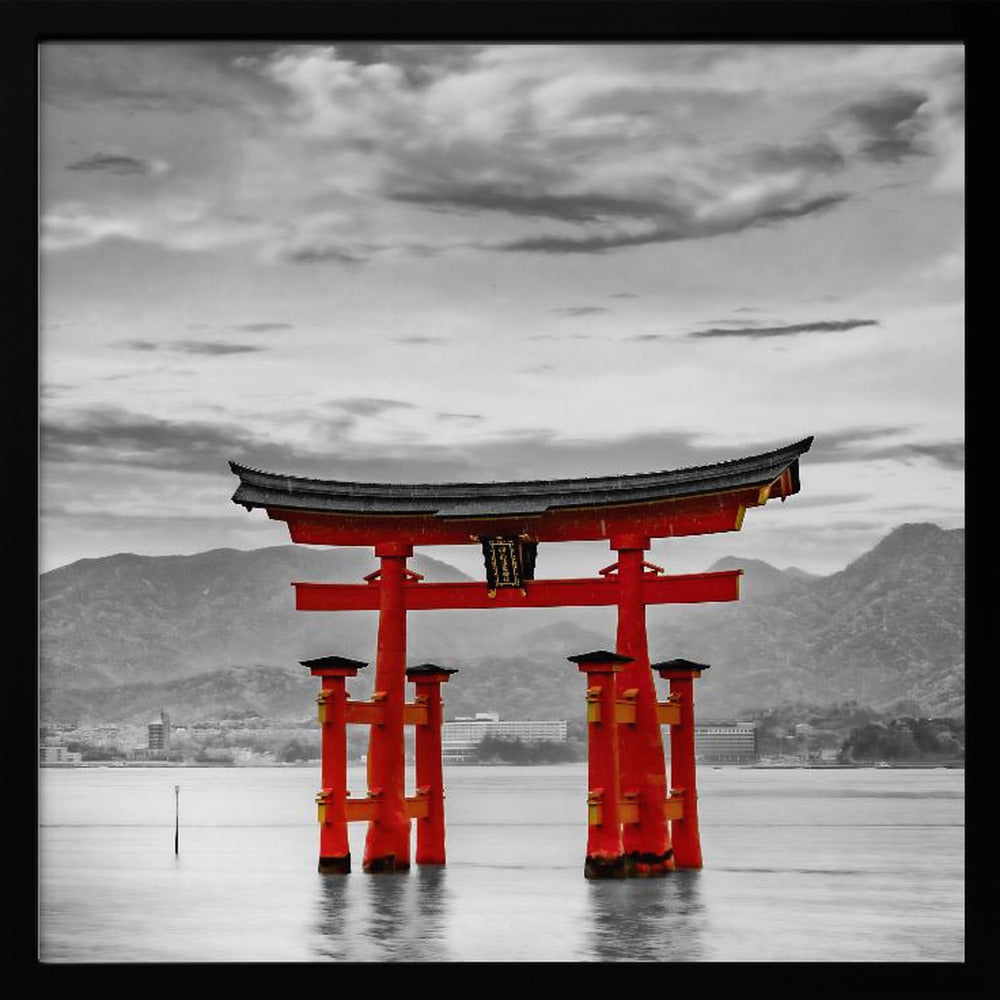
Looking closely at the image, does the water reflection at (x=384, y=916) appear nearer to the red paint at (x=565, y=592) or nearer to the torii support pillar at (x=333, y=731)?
the torii support pillar at (x=333, y=731)

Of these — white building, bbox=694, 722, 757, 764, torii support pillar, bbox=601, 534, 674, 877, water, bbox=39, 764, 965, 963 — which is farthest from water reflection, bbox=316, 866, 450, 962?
white building, bbox=694, 722, 757, 764

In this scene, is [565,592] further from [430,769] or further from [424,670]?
[430,769]

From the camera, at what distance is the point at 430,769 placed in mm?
15039

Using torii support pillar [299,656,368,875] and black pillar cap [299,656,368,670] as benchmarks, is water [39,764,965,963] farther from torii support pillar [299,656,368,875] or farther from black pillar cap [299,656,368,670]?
black pillar cap [299,656,368,670]

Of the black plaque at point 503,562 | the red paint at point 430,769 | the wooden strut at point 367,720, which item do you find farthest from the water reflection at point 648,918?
the black plaque at point 503,562

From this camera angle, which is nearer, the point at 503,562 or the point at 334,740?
the point at 334,740

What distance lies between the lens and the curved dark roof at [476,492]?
43.9 feet

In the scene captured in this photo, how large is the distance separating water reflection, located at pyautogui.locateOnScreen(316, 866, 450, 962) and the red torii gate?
35 cm

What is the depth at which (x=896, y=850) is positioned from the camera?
31625 millimetres

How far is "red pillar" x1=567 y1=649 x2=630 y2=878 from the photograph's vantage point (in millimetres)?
13102

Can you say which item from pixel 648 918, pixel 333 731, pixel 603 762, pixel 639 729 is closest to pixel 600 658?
pixel 603 762

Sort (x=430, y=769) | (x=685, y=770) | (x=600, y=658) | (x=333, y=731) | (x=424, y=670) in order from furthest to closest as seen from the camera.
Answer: (x=430, y=769) → (x=424, y=670) → (x=685, y=770) → (x=333, y=731) → (x=600, y=658)

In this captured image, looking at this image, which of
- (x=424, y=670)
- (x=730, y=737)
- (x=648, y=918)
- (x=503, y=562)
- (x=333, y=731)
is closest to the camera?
(x=648, y=918)

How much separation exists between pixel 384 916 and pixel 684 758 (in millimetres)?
3688
